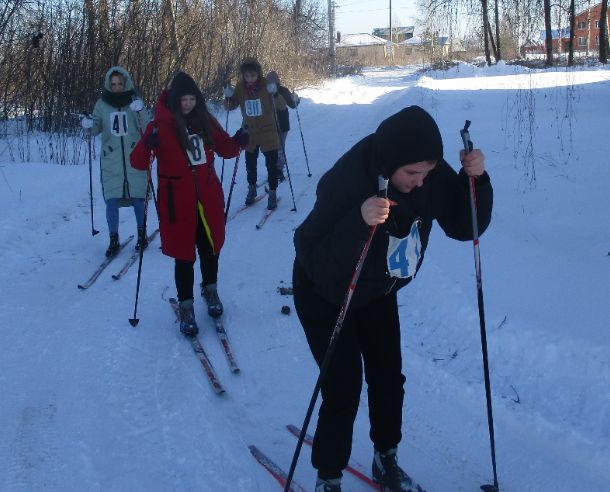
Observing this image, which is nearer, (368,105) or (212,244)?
(212,244)

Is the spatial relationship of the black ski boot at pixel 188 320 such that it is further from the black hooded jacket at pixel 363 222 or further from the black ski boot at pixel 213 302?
the black hooded jacket at pixel 363 222

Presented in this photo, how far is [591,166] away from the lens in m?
8.30

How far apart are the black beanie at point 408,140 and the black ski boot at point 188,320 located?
2988mm

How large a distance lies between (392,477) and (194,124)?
302 centimetres

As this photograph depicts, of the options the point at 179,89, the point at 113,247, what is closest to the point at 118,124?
the point at 113,247

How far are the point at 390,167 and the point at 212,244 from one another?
9.59 ft

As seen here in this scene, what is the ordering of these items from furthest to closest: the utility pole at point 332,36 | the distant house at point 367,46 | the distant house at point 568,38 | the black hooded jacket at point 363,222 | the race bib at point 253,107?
the distant house at point 367,46 < the utility pole at point 332,36 < the distant house at point 568,38 < the race bib at point 253,107 < the black hooded jacket at point 363,222

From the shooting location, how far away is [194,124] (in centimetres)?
494

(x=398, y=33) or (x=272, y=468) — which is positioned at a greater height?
(x=398, y=33)

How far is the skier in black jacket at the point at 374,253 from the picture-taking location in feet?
7.91

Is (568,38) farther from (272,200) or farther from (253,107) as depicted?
(272,200)

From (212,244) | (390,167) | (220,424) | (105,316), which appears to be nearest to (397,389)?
(390,167)

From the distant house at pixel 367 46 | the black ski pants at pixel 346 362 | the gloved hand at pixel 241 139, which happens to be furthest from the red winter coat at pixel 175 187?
the distant house at pixel 367 46

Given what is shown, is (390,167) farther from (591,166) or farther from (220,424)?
(591,166)
